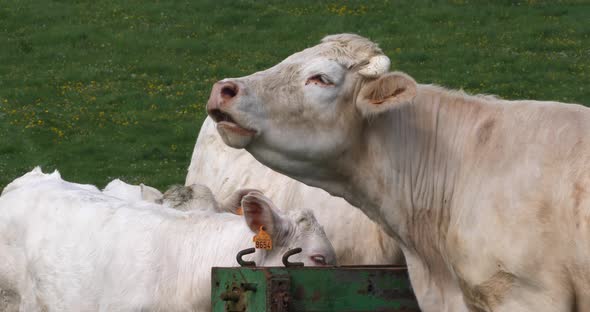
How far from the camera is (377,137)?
614 cm

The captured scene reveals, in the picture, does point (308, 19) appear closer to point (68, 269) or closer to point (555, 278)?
point (68, 269)

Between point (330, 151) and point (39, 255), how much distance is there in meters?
3.49

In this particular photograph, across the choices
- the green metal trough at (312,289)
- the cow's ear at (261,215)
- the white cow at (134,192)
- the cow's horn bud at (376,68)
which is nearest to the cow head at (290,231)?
the cow's ear at (261,215)

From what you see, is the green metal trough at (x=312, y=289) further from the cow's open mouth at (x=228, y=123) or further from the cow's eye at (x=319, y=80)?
the cow's eye at (x=319, y=80)

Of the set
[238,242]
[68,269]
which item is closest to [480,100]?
[238,242]

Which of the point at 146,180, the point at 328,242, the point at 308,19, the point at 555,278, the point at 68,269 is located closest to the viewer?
the point at 555,278

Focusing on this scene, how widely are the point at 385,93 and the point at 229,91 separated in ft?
2.54

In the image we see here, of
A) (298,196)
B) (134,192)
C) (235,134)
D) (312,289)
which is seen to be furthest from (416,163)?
(134,192)

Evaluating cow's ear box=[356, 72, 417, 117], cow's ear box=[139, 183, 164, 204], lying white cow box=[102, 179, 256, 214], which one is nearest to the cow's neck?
cow's ear box=[356, 72, 417, 117]

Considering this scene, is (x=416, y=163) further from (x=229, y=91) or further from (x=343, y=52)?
(x=229, y=91)

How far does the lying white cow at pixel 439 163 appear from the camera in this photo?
5402mm

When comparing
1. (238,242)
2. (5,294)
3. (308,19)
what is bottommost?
(308,19)

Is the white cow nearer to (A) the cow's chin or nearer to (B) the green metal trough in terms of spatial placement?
(B) the green metal trough

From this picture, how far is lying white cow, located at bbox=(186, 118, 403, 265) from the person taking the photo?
292 inches
